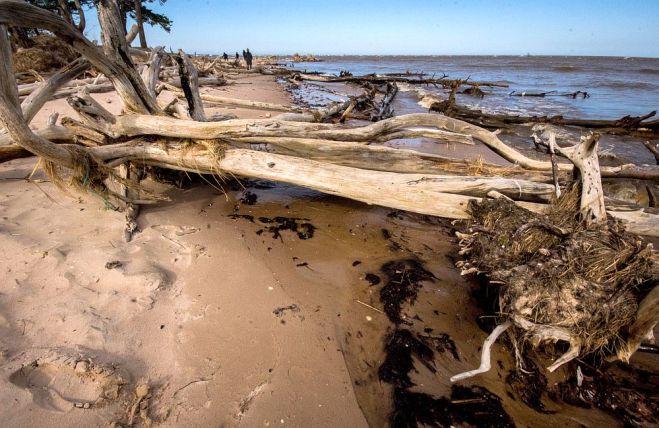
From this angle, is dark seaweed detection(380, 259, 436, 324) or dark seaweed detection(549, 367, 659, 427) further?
dark seaweed detection(380, 259, 436, 324)

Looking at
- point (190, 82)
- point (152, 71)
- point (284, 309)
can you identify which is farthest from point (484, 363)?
point (152, 71)

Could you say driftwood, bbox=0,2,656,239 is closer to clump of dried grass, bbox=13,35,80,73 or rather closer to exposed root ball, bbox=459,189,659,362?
exposed root ball, bbox=459,189,659,362

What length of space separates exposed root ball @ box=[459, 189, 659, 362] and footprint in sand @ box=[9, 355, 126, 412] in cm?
251

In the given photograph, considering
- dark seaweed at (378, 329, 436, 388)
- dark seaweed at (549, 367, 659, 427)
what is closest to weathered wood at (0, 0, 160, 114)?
dark seaweed at (378, 329, 436, 388)

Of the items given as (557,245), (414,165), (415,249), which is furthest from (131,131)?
(557,245)

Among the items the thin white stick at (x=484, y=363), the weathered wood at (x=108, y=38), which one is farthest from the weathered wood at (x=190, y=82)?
the thin white stick at (x=484, y=363)

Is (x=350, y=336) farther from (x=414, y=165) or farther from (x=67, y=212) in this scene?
(x=67, y=212)

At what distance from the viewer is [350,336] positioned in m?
2.28

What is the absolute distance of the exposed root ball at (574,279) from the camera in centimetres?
199

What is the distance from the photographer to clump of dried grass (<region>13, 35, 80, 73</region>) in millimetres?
10828

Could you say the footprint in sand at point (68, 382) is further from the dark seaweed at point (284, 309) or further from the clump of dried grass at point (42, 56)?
the clump of dried grass at point (42, 56)

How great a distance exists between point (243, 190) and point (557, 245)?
3.58 meters

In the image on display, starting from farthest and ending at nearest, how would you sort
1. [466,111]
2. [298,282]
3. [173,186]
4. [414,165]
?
1. [466,111]
2. [173,186]
3. [414,165]
4. [298,282]

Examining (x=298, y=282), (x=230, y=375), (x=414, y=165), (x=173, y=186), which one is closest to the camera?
(x=230, y=375)
